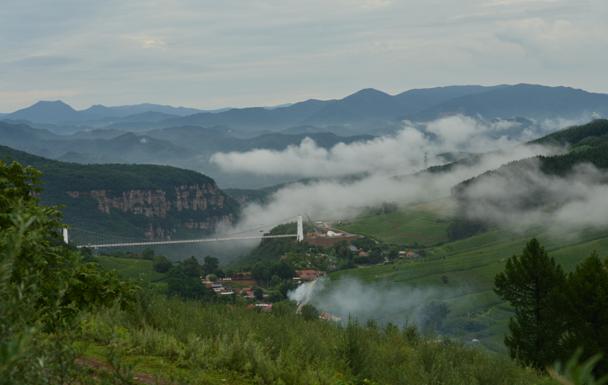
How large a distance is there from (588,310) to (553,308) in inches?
86.5

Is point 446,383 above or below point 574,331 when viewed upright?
above

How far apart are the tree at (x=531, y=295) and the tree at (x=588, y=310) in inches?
73.6

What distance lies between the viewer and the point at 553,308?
30.1 metres

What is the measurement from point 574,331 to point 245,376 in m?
21.9

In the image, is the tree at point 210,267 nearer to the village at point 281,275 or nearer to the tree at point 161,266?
the village at point 281,275

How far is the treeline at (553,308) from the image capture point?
27.6 metres

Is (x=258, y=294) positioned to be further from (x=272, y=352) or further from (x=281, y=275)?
(x=272, y=352)

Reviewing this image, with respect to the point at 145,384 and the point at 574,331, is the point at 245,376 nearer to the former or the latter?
the point at 145,384

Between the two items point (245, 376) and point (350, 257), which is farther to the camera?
point (350, 257)

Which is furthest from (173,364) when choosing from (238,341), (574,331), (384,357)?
(574,331)

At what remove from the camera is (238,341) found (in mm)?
10484

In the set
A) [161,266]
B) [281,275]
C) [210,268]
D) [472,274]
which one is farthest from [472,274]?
[161,266]

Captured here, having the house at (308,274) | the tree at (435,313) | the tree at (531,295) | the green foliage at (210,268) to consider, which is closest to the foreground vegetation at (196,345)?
the tree at (531,295)

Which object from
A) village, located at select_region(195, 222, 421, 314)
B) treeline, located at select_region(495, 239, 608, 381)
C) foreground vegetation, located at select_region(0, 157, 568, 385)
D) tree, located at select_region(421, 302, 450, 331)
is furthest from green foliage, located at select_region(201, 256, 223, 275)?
foreground vegetation, located at select_region(0, 157, 568, 385)
